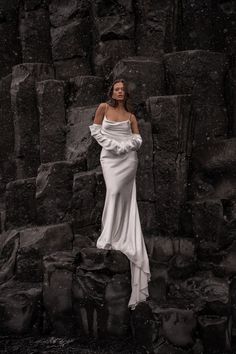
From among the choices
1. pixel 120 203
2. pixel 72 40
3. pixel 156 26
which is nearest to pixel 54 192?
pixel 120 203

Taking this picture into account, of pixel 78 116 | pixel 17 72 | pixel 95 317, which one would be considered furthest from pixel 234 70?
pixel 95 317

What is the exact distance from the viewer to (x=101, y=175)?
26.1 ft

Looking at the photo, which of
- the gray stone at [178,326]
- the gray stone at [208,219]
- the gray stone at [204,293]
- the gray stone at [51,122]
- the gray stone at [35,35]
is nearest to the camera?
the gray stone at [178,326]

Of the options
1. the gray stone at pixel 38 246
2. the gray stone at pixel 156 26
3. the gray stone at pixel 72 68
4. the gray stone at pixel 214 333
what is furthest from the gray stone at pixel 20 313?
the gray stone at pixel 156 26

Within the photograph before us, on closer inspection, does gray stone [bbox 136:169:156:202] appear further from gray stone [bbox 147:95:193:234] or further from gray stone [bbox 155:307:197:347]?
gray stone [bbox 155:307:197:347]

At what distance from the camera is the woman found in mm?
6547

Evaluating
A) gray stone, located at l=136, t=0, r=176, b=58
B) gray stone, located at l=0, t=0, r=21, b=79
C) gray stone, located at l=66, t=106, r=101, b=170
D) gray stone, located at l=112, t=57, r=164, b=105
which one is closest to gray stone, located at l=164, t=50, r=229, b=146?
gray stone, located at l=112, t=57, r=164, b=105

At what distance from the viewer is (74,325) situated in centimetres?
672

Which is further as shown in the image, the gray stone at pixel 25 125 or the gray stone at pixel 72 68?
the gray stone at pixel 72 68

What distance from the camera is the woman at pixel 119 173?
6.55 metres

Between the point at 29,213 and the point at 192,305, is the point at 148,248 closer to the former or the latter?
the point at 192,305

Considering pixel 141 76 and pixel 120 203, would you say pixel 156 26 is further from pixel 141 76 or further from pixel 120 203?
pixel 120 203

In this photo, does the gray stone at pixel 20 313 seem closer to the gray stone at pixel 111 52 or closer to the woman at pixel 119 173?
the woman at pixel 119 173

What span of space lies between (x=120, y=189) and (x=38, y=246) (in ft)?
6.72
